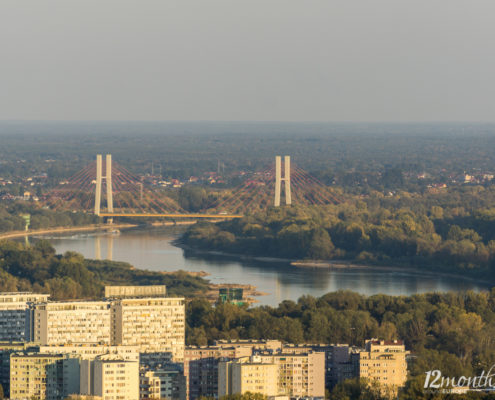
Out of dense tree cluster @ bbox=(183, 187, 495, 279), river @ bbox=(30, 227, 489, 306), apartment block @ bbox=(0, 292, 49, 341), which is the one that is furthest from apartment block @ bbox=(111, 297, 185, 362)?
dense tree cluster @ bbox=(183, 187, 495, 279)

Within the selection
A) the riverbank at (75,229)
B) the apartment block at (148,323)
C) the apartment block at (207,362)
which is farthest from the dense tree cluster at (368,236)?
the apartment block at (207,362)

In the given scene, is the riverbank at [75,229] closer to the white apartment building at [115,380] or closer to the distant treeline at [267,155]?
the distant treeline at [267,155]

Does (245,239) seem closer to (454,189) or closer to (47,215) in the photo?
(47,215)

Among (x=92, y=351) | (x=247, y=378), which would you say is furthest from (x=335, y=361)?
(x=92, y=351)

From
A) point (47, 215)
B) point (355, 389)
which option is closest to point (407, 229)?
point (47, 215)

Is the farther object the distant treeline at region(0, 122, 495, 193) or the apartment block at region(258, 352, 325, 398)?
the distant treeline at region(0, 122, 495, 193)

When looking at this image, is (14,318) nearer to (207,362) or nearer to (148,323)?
(148,323)

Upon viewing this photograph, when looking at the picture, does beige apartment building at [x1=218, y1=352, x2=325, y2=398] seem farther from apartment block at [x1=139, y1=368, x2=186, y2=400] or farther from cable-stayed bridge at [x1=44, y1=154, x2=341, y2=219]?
cable-stayed bridge at [x1=44, y1=154, x2=341, y2=219]
